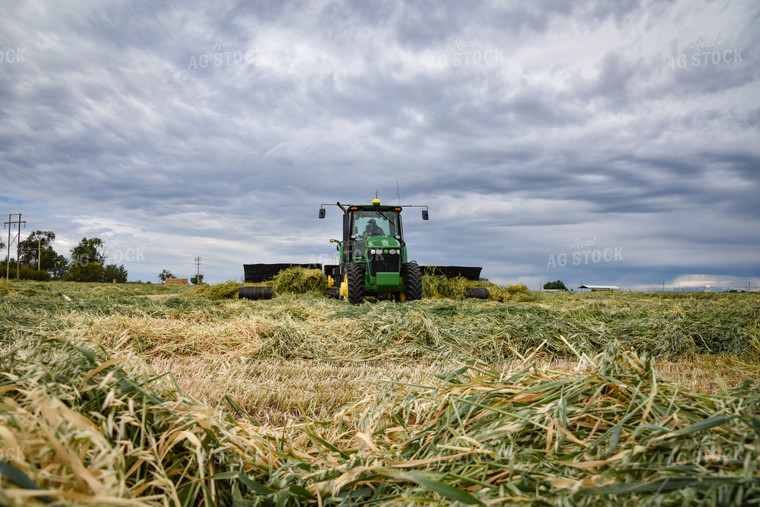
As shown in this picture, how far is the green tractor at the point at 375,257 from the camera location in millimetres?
10859

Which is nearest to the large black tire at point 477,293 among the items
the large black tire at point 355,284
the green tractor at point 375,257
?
the green tractor at point 375,257

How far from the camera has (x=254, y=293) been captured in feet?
41.4

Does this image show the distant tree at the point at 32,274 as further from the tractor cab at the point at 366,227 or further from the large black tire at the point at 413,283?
the large black tire at the point at 413,283

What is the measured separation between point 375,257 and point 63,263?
6018 cm

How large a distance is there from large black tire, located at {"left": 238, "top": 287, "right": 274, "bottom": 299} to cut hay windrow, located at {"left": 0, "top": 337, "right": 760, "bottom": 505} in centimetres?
1107

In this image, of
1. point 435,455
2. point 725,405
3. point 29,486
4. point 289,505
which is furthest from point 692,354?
point 29,486

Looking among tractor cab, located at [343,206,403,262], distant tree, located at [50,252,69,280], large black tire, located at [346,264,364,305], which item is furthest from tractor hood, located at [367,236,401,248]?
distant tree, located at [50,252,69,280]

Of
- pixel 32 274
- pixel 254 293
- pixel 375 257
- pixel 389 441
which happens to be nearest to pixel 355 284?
pixel 375 257

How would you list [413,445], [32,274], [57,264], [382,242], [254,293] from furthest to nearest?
[57,264] → [32,274] → [254,293] → [382,242] → [413,445]

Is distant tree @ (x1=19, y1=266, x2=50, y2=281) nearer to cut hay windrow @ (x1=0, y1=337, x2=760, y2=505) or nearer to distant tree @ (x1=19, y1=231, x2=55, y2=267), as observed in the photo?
distant tree @ (x1=19, y1=231, x2=55, y2=267)

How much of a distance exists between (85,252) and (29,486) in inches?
2797

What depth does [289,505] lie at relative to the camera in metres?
1.44

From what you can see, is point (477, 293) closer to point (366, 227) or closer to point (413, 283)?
point (413, 283)

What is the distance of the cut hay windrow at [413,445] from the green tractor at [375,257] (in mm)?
8847
